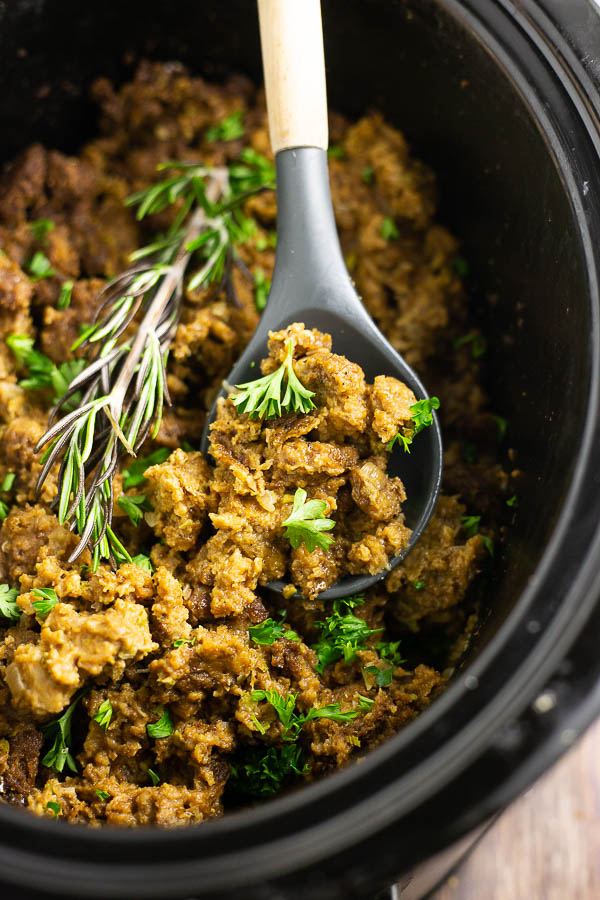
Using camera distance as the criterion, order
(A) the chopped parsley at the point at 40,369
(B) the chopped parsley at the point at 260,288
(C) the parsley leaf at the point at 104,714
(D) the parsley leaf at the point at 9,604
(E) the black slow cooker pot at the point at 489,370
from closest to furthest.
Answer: (E) the black slow cooker pot at the point at 489,370 → (C) the parsley leaf at the point at 104,714 → (D) the parsley leaf at the point at 9,604 → (A) the chopped parsley at the point at 40,369 → (B) the chopped parsley at the point at 260,288

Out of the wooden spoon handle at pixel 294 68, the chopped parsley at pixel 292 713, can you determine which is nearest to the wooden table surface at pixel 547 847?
the chopped parsley at pixel 292 713

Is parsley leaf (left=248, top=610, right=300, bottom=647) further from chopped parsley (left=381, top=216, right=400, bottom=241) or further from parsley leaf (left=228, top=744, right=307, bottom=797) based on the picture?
chopped parsley (left=381, top=216, right=400, bottom=241)

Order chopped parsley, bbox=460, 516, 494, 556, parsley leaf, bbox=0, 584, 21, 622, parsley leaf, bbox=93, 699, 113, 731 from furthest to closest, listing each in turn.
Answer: chopped parsley, bbox=460, 516, 494, 556 < parsley leaf, bbox=0, 584, 21, 622 < parsley leaf, bbox=93, 699, 113, 731

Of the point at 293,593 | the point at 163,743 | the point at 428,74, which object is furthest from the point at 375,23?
the point at 163,743

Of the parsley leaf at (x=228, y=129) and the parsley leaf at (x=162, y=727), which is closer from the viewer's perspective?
the parsley leaf at (x=162, y=727)

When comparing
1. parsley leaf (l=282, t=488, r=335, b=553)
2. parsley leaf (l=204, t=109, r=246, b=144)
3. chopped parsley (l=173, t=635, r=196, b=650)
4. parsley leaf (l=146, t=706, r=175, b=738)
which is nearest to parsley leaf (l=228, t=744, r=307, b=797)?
parsley leaf (l=146, t=706, r=175, b=738)

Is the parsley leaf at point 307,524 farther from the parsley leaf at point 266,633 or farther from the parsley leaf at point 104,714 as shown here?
the parsley leaf at point 104,714
